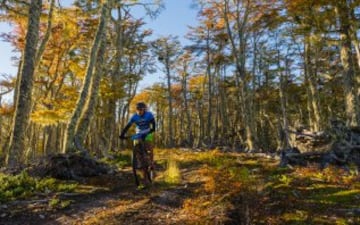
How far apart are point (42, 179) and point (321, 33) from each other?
11813 millimetres

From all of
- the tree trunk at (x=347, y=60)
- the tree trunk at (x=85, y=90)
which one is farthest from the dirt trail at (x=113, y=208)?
the tree trunk at (x=347, y=60)

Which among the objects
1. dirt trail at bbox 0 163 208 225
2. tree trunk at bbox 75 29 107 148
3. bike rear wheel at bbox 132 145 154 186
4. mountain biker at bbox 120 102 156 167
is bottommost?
dirt trail at bbox 0 163 208 225

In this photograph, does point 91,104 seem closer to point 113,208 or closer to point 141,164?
point 141,164

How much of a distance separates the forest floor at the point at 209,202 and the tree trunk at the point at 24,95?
2.77 meters

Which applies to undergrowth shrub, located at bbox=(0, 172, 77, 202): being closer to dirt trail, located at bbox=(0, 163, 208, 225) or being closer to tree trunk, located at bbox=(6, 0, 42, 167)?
dirt trail, located at bbox=(0, 163, 208, 225)

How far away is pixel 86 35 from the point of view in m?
21.1

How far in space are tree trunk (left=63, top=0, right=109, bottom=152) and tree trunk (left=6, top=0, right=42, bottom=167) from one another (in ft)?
4.26

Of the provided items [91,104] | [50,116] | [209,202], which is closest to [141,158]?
[209,202]

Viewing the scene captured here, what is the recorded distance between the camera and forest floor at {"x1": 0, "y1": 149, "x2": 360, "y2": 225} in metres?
5.23

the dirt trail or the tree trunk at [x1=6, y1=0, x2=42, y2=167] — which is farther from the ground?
the tree trunk at [x1=6, y1=0, x2=42, y2=167]

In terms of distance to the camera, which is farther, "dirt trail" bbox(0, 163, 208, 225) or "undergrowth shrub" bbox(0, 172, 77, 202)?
"undergrowth shrub" bbox(0, 172, 77, 202)

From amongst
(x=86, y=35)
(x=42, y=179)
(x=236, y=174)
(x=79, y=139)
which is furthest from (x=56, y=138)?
(x=236, y=174)

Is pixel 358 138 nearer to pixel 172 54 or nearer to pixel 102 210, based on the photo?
pixel 102 210

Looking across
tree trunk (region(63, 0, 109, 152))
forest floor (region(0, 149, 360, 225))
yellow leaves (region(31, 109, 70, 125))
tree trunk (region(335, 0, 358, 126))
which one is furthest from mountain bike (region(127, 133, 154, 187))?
yellow leaves (region(31, 109, 70, 125))
